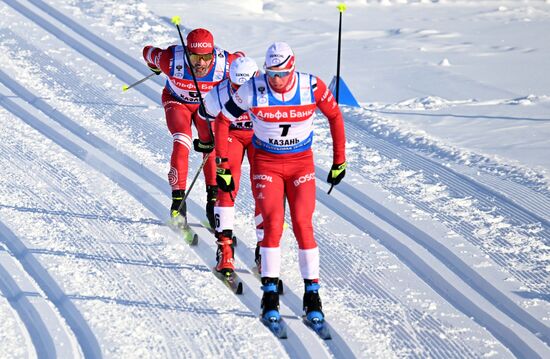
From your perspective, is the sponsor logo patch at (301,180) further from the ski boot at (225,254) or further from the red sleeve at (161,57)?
the red sleeve at (161,57)

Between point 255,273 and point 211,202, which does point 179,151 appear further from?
point 255,273

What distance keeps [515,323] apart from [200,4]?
10925mm

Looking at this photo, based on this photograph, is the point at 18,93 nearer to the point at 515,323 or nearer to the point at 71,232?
the point at 71,232

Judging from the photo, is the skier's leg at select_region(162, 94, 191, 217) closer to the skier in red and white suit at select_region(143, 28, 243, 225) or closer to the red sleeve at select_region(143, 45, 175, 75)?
the skier in red and white suit at select_region(143, 28, 243, 225)

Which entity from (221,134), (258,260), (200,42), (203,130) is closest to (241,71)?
(221,134)

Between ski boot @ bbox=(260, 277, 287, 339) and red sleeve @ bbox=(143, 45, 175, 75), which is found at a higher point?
red sleeve @ bbox=(143, 45, 175, 75)

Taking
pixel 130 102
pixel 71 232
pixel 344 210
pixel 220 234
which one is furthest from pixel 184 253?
pixel 130 102

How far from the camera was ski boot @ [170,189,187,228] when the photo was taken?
948cm

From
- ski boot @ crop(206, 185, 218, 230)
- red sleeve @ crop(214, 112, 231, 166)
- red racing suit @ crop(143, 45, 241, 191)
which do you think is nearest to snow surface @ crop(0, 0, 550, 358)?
ski boot @ crop(206, 185, 218, 230)

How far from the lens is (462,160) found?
10859 millimetres

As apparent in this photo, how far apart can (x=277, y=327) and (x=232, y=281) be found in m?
0.96

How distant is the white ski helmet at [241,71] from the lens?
8.07 m

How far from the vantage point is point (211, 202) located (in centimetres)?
956

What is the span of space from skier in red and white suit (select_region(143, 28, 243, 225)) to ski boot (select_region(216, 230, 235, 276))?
2.97 ft
